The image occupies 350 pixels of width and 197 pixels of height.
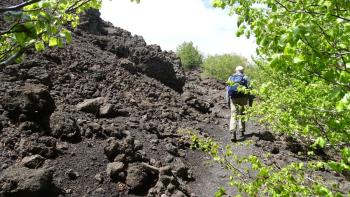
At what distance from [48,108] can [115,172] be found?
8.87ft

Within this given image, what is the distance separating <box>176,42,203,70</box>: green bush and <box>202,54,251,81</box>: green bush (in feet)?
3.20

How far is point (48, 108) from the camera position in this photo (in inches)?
345

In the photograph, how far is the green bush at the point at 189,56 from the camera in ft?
121

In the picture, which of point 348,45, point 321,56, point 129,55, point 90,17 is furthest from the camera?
point 90,17

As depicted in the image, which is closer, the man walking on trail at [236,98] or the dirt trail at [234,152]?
the dirt trail at [234,152]

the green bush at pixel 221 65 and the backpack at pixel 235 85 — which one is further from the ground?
the green bush at pixel 221 65

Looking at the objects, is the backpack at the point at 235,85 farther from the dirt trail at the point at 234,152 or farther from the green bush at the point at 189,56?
the green bush at the point at 189,56

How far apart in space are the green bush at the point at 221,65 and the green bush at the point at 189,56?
3.20 ft

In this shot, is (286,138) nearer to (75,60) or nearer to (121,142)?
(121,142)

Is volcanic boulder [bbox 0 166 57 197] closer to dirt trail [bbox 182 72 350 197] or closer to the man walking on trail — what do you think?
dirt trail [bbox 182 72 350 197]

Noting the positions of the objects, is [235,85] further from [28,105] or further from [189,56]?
[189,56]

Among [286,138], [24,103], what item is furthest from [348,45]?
→ [286,138]

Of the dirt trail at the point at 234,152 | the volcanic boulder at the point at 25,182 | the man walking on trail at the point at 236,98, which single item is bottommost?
the volcanic boulder at the point at 25,182

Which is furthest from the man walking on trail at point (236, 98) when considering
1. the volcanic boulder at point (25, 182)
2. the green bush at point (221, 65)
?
the green bush at point (221, 65)
